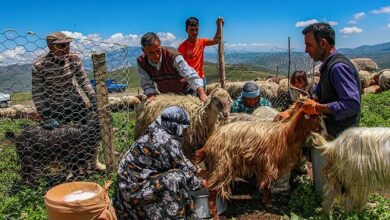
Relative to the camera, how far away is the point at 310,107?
473cm

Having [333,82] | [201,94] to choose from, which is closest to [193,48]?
[201,94]

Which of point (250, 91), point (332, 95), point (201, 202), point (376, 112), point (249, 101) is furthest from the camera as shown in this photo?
point (376, 112)

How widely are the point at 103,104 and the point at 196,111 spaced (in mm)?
1342

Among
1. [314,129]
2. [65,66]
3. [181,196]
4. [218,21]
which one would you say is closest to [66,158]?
[65,66]

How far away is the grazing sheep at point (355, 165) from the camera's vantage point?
4199 millimetres

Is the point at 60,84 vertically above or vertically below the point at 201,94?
above

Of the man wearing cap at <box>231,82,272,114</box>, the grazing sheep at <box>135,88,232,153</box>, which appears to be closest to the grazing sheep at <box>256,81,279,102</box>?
the man wearing cap at <box>231,82,272,114</box>

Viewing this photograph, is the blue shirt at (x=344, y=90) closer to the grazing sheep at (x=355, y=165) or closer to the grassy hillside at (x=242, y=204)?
the grazing sheep at (x=355, y=165)

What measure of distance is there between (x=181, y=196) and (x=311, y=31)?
2.22 meters

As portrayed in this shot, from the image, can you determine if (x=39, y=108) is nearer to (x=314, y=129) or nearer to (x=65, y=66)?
(x=65, y=66)

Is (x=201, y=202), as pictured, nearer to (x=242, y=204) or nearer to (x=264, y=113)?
(x=242, y=204)

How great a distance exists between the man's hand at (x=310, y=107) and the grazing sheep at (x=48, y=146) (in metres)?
3.02

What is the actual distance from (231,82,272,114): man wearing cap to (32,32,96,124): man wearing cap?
224 cm

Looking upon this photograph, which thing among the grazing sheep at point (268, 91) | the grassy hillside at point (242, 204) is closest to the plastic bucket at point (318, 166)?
the grassy hillside at point (242, 204)
